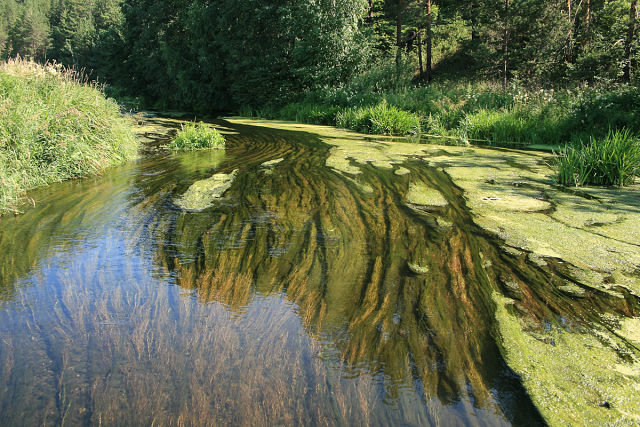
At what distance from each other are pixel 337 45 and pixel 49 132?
1160 cm

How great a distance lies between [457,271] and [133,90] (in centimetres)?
2631

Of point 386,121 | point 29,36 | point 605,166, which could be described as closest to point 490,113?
point 386,121

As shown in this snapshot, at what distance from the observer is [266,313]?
2260 millimetres

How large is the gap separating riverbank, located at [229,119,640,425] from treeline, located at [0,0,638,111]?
808 centimetres

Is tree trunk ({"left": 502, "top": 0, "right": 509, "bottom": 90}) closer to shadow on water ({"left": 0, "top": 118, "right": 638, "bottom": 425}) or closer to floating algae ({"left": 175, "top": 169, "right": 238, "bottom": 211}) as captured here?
floating algae ({"left": 175, "top": 169, "right": 238, "bottom": 211})

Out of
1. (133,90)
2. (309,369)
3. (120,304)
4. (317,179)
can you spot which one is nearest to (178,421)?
(309,369)

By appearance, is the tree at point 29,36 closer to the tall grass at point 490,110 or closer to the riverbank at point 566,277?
the tall grass at point 490,110

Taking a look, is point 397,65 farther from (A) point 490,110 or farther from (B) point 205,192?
(B) point 205,192

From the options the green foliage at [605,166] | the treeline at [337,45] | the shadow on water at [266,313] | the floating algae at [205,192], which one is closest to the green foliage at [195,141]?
the floating algae at [205,192]

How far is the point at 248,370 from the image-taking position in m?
1.78

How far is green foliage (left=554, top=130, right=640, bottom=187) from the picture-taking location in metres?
4.99

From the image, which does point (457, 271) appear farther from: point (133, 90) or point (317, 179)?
point (133, 90)

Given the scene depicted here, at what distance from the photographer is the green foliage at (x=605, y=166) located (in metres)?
4.99

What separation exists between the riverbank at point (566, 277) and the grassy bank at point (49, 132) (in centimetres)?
331
